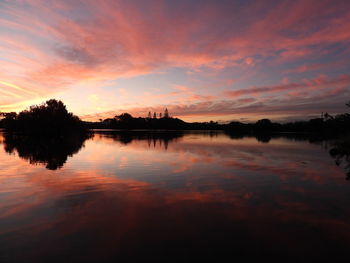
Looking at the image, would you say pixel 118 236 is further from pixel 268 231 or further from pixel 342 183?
pixel 342 183

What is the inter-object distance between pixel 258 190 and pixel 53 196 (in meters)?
13.1

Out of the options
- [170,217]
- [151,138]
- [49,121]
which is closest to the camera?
[170,217]

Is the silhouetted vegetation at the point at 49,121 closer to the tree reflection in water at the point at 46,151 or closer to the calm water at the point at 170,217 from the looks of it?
the tree reflection in water at the point at 46,151

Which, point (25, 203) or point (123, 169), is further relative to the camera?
point (123, 169)

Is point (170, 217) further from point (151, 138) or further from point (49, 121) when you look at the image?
point (49, 121)

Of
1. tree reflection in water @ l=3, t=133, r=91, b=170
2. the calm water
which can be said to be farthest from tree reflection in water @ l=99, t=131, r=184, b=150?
the calm water

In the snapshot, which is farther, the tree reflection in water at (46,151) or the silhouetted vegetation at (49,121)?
the silhouetted vegetation at (49,121)

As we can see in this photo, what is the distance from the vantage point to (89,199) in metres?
13.5

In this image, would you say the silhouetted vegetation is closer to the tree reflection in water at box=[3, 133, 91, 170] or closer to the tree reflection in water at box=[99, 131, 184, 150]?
the tree reflection in water at box=[99, 131, 184, 150]

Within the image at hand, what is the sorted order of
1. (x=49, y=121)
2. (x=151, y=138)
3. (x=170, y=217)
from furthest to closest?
(x=49, y=121) < (x=151, y=138) < (x=170, y=217)

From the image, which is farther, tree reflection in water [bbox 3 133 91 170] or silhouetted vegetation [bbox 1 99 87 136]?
silhouetted vegetation [bbox 1 99 87 136]

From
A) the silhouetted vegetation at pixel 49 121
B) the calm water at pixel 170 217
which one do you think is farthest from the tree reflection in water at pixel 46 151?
the silhouetted vegetation at pixel 49 121

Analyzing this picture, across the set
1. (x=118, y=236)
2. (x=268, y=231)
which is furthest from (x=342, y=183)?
(x=118, y=236)

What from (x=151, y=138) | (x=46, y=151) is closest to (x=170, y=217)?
(x=46, y=151)
